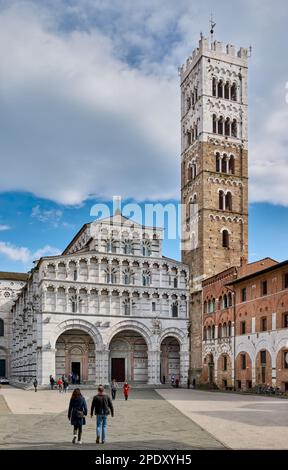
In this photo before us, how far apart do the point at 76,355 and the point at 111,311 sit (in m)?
5.60

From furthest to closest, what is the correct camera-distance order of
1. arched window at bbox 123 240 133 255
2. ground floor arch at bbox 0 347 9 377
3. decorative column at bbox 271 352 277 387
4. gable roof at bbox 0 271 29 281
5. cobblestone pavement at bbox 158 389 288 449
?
1. gable roof at bbox 0 271 29 281
2. ground floor arch at bbox 0 347 9 377
3. arched window at bbox 123 240 133 255
4. decorative column at bbox 271 352 277 387
5. cobblestone pavement at bbox 158 389 288 449

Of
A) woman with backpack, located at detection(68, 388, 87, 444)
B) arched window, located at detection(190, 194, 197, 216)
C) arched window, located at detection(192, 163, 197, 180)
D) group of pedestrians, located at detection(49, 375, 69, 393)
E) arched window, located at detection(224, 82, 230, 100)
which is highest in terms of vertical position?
arched window, located at detection(224, 82, 230, 100)

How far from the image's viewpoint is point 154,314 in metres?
57.8

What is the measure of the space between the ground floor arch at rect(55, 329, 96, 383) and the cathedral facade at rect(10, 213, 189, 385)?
10 centimetres

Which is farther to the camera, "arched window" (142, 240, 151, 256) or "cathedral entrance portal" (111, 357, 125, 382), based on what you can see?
"arched window" (142, 240, 151, 256)

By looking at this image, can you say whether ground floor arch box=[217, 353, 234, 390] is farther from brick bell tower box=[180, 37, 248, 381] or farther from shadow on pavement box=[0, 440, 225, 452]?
shadow on pavement box=[0, 440, 225, 452]

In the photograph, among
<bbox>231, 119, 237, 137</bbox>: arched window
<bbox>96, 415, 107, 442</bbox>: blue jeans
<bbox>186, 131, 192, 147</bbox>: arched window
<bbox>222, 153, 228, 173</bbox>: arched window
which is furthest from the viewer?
<bbox>186, 131, 192, 147</bbox>: arched window

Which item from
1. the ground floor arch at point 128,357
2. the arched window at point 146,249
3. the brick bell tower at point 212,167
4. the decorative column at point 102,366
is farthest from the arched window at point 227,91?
the decorative column at point 102,366

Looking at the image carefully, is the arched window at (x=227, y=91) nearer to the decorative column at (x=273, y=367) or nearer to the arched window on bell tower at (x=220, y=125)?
the arched window on bell tower at (x=220, y=125)

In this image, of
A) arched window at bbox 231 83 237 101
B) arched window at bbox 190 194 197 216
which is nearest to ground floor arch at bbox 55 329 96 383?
arched window at bbox 190 194 197 216

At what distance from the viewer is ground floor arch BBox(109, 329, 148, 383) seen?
57.2 meters
